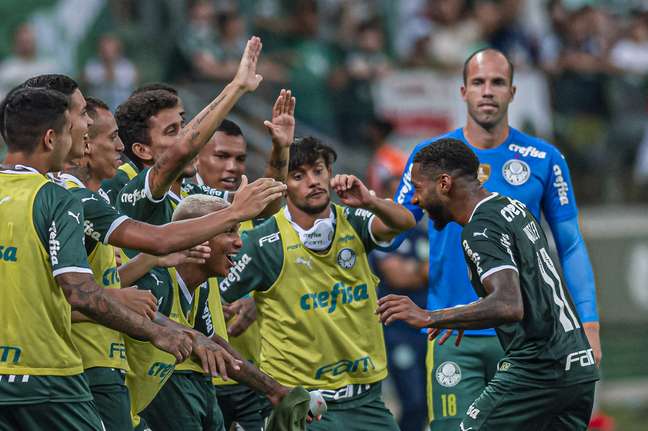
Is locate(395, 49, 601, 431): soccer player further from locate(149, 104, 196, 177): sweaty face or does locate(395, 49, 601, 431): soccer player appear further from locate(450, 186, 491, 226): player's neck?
locate(149, 104, 196, 177): sweaty face

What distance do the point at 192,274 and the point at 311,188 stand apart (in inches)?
53.8

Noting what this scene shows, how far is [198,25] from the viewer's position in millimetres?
15273

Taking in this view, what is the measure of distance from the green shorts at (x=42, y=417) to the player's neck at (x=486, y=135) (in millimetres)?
3677

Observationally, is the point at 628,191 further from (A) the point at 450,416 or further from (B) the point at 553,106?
(A) the point at 450,416

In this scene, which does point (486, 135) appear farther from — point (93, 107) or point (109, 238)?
point (109, 238)

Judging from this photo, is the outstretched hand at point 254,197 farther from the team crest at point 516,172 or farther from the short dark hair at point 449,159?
the team crest at point 516,172

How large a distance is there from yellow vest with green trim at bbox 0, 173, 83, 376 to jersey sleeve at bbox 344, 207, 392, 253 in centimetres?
276

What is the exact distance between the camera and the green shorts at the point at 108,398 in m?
6.88

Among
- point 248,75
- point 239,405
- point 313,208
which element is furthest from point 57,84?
point 239,405

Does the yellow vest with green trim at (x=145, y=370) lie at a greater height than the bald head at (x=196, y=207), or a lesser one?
lesser

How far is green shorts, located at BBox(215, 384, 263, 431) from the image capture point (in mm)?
8867

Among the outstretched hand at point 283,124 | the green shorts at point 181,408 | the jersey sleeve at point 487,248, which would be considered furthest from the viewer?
the outstretched hand at point 283,124

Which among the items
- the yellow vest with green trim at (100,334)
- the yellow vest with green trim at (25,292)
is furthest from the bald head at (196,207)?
the yellow vest with green trim at (25,292)

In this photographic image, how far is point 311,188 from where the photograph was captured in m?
8.48
